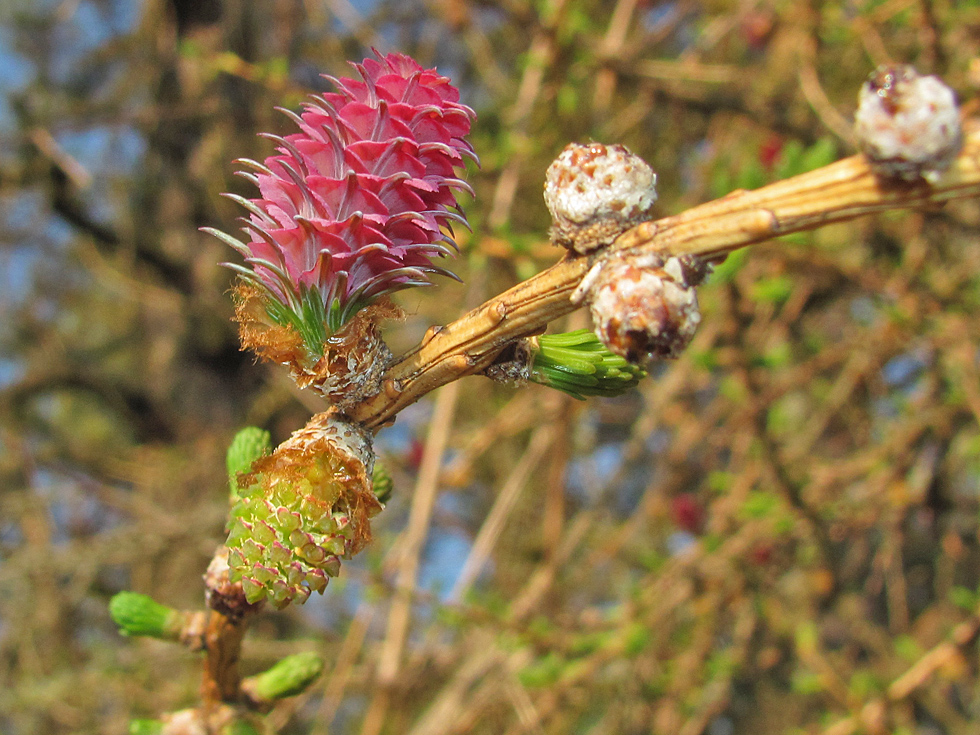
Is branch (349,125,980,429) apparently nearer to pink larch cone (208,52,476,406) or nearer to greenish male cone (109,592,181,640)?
pink larch cone (208,52,476,406)

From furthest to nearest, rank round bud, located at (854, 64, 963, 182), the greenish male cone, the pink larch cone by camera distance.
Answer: the greenish male cone
the pink larch cone
round bud, located at (854, 64, 963, 182)

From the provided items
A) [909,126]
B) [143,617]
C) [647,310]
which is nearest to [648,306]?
[647,310]

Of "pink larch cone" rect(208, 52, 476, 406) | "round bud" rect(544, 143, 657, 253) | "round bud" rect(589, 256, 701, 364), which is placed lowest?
"round bud" rect(589, 256, 701, 364)

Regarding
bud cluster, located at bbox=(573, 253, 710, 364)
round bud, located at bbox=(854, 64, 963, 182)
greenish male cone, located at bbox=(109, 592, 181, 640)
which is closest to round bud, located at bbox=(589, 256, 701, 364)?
bud cluster, located at bbox=(573, 253, 710, 364)

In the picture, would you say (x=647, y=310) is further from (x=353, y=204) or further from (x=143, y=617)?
(x=143, y=617)

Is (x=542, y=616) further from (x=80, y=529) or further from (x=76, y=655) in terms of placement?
(x=80, y=529)

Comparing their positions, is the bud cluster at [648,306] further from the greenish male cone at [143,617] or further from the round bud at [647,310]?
the greenish male cone at [143,617]
